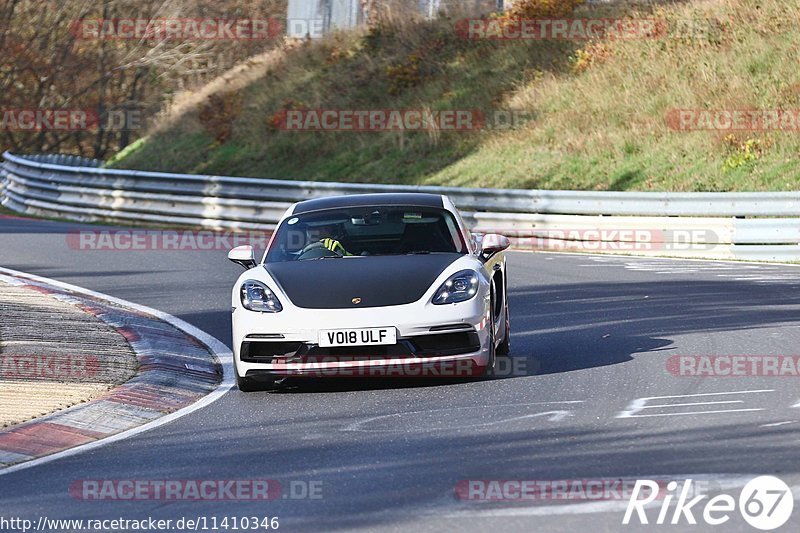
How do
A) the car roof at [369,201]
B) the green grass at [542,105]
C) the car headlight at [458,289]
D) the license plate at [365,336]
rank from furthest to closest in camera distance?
the green grass at [542,105] → the car roof at [369,201] → the car headlight at [458,289] → the license plate at [365,336]

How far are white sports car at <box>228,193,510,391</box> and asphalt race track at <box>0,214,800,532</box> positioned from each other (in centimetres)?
22

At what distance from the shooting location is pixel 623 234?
21562mm

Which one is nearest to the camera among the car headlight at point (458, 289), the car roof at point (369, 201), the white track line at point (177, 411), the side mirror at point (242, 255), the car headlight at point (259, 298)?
the white track line at point (177, 411)

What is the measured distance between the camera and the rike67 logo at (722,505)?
17.9 feet

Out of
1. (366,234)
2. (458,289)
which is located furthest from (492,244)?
(366,234)

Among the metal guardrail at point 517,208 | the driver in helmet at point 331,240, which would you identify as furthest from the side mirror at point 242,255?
the metal guardrail at point 517,208

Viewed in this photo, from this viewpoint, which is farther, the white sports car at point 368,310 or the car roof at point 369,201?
the car roof at point 369,201

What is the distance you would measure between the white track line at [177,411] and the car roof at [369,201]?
1413 millimetres


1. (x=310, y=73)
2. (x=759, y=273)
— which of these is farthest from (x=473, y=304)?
(x=310, y=73)

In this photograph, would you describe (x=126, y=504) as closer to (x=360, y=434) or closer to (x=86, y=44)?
(x=360, y=434)

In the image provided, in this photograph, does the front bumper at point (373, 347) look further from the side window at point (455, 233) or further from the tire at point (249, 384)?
the side window at point (455, 233)

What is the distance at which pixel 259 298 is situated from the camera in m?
9.72

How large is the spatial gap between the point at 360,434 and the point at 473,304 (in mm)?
1953

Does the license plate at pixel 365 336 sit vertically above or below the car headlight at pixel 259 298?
below
